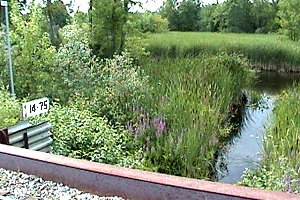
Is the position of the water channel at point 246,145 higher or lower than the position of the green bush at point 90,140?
lower

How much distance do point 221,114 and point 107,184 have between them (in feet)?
13.5

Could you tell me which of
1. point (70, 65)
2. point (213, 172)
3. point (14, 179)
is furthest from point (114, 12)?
point (14, 179)

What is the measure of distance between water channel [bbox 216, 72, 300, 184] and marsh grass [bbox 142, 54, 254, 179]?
0.18 metres

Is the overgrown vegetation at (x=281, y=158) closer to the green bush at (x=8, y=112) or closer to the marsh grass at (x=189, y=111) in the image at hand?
the marsh grass at (x=189, y=111)

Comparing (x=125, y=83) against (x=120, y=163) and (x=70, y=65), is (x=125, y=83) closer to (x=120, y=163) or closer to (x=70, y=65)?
(x=70, y=65)

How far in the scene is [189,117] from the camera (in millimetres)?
5215

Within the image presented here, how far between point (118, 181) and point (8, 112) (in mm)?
2188

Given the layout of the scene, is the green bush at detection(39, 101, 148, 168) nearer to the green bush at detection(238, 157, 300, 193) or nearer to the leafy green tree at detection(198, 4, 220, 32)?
the green bush at detection(238, 157, 300, 193)

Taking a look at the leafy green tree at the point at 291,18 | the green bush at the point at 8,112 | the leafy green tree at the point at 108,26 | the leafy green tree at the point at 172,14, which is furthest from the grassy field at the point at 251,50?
the leafy green tree at the point at 172,14

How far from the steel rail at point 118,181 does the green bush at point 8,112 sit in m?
1.12

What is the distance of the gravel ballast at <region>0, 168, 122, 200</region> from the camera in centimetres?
259

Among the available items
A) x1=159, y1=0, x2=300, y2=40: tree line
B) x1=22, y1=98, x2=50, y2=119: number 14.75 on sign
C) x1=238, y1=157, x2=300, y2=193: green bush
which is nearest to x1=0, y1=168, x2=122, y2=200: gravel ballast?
x1=22, y1=98, x2=50, y2=119: number 14.75 on sign

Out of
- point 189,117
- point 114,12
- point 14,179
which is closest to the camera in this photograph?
point 14,179

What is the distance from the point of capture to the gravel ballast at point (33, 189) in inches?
102
